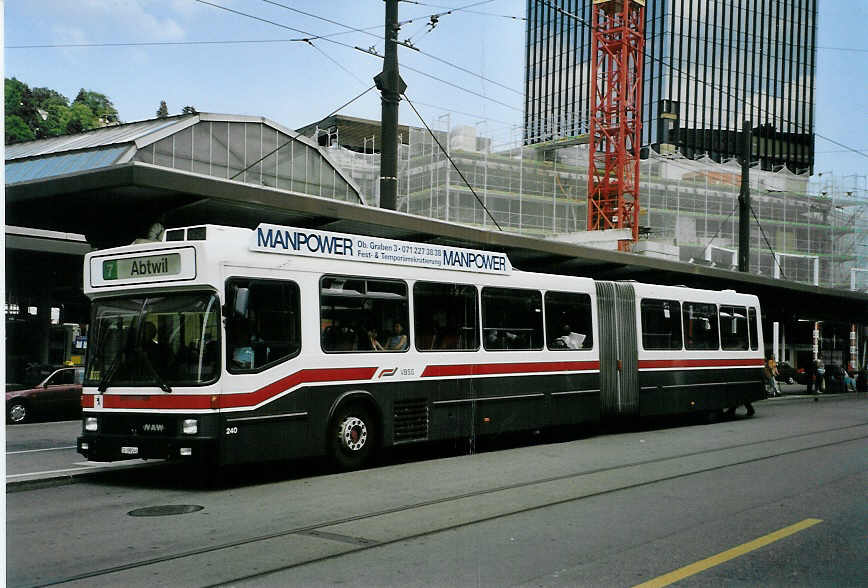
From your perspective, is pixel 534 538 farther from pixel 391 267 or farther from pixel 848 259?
pixel 848 259

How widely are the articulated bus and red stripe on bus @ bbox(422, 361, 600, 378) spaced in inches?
1.2

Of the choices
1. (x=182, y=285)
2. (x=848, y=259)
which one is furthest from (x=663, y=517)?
(x=848, y=259)

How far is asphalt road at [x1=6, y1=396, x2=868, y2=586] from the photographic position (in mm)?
6707

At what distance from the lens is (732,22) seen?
88875mm

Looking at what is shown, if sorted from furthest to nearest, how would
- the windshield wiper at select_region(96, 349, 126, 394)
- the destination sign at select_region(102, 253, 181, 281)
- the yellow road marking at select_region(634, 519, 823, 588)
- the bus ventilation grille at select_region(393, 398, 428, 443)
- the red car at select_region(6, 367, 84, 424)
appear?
1. the red car at select_region(6, 367, 84, 424)
2. the bus ventilation grille at select_region(393, 398, 428, 443)
3. the windshield wiper at select_region(96, 349, 126, 394)
4. the destination sign at select_region(102, 253, 181, 281)
5. the yellow road marking at select_region(634, 519, 823, 588)

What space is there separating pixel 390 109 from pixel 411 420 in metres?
6.37

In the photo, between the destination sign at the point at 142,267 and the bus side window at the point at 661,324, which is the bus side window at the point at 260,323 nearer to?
the destination sign at the point at 142,267

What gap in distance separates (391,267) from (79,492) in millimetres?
5140

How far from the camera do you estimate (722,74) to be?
8900 centimetres

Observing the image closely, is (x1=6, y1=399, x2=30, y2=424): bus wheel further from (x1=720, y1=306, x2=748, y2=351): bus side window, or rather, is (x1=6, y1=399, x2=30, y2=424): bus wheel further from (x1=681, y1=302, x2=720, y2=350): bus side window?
(x1=720, y1=306, x2=748, y2=351): bus side window

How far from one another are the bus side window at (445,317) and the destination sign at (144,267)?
3.85 metres

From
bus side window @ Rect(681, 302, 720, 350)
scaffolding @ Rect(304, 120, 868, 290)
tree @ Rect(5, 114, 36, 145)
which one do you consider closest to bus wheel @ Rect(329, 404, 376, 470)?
tree @ Rect(5, 114, 36, 145)

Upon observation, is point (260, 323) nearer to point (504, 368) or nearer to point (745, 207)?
point (504, 368)

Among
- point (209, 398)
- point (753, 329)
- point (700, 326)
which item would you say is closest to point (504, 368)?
point (209, 398)
